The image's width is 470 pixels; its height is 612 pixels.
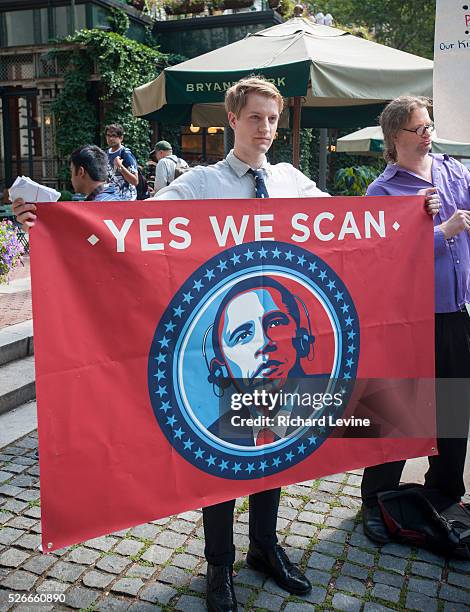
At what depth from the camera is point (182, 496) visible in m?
2.43

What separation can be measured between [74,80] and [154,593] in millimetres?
14090

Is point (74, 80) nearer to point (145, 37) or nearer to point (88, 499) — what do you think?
point (145, 37)

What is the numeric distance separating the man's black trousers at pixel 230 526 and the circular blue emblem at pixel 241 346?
0.67 feet

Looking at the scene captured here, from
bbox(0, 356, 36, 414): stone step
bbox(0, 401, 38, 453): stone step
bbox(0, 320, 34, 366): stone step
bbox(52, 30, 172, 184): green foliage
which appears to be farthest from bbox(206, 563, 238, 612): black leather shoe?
bbox(52, 30, 172, 184): green foliage

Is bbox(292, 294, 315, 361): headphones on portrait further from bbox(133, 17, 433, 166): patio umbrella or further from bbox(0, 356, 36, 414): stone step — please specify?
bbox(133, 17, 433, 166): patio umbrella

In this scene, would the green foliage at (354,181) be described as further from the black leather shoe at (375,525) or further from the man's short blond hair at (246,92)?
the man's short blond hair at (246,92)

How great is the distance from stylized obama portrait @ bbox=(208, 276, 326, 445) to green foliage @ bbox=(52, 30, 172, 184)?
43.6 ft

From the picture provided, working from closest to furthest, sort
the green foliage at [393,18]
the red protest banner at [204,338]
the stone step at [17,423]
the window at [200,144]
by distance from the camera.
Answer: the red protest banner at [204,338] < the stone step at [17,423] < the window at [200,144] < the green foliage at [393,18]

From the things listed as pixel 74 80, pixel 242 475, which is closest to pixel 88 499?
pixel 242 475

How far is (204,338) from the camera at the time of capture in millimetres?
2426

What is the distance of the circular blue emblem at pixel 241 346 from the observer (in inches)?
94.2

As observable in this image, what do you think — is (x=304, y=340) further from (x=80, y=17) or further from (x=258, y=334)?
(x=80, y=17)

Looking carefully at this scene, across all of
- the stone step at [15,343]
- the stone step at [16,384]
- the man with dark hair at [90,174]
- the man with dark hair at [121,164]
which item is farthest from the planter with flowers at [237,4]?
the man with dark hair at [90,174]

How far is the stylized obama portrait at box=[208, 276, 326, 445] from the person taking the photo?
8.08 ft
